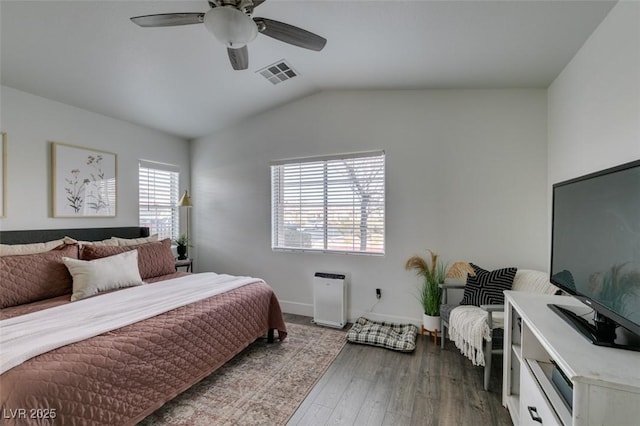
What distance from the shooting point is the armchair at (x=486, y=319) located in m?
1.99

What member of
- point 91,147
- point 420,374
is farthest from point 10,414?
point 91,147

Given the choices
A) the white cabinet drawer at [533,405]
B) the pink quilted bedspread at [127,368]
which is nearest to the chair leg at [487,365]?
the white cabinet drawer at [533,405]


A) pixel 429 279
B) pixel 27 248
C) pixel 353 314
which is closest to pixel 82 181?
pixel 27 248

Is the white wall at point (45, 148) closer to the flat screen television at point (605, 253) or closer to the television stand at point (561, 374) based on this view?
the television stand at point (561, 374)

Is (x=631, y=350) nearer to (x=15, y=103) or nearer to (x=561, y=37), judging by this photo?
(x=561, y=37)

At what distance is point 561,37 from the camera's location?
186cm

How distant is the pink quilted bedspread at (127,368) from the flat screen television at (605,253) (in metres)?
2.13

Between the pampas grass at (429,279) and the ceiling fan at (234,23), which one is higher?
the ceiling fan at (234,23)

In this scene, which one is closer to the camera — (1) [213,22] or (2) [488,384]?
(1) [213,22]

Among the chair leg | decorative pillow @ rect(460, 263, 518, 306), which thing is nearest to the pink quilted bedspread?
the chair leg

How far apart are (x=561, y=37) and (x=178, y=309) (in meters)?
3.24

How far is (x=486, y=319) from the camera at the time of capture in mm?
2043

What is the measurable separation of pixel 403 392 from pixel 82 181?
3.71 m

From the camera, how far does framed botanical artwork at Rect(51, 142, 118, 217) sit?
9.07 feet
